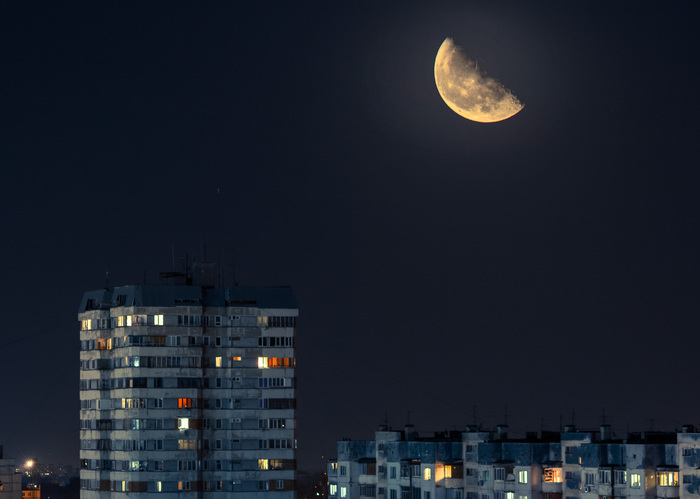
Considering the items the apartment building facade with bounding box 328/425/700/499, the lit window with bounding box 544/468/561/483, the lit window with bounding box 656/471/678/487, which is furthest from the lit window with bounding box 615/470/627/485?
the lit window with bounding box 544/468/561/483

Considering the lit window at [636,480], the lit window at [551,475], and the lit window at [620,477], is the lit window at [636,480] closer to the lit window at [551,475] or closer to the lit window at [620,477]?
the lit window at [620,477]

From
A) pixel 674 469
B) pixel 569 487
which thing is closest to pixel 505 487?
pixel 569 487

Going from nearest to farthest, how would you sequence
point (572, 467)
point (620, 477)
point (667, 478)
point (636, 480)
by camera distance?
point (667, 478)
point (636, 480)
point (620, 477)
point (572, 467)

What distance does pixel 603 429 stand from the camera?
180875mm

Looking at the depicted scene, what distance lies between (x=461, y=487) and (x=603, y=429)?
24.9 meters

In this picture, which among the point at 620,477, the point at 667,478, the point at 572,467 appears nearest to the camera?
the point at 667,478

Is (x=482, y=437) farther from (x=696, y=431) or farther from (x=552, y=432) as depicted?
(x=696, y=431)

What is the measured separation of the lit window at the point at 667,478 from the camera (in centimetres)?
16762

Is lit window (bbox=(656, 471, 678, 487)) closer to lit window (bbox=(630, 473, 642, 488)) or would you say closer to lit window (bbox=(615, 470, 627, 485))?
lit window (bbox=(630, 473, 642, 488))

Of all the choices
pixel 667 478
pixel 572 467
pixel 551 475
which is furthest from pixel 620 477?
pixel 551 475

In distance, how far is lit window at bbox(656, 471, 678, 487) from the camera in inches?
6599

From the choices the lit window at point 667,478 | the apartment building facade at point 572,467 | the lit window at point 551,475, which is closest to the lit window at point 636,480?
the apartment building facade at point 572,467

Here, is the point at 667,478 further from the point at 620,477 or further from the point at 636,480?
the point at 620,477

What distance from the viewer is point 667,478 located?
552 ft
